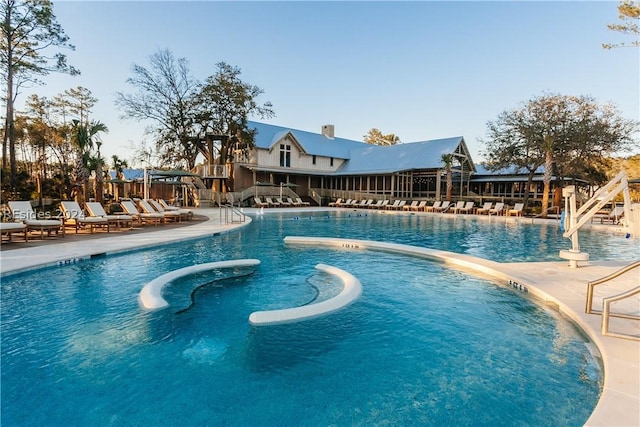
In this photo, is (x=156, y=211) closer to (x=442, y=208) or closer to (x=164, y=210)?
(x=164, y=210)

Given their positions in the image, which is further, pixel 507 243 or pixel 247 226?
pixel 247 226

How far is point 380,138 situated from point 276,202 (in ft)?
125

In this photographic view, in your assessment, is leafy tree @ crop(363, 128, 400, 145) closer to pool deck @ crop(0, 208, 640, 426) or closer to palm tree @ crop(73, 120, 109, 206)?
palm tree @ crop(73, 120, 109, 206)

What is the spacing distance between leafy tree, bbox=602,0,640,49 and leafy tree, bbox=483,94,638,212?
33.6ft

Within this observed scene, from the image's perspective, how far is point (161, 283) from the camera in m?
6.01

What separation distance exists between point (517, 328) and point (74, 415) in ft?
16.7

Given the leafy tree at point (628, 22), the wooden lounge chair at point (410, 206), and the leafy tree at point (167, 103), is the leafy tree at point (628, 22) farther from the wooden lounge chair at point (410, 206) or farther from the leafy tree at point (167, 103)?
the leafy tree at point (167, 103)

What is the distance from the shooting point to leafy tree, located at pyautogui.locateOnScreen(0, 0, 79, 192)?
20281 mm

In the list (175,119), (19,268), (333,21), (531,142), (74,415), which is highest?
(333,21)

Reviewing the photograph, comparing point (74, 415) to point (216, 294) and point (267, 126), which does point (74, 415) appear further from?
point (267, 126)

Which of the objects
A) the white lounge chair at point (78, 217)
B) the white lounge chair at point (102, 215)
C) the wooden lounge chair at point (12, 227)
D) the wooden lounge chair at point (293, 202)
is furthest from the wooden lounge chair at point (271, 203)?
the wooden lounge chair at point (12, 227)

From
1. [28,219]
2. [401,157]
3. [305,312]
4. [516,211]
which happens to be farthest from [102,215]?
[401,157]

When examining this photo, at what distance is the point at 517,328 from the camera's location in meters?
4.63

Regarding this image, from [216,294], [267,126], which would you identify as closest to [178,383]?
[216,294]
